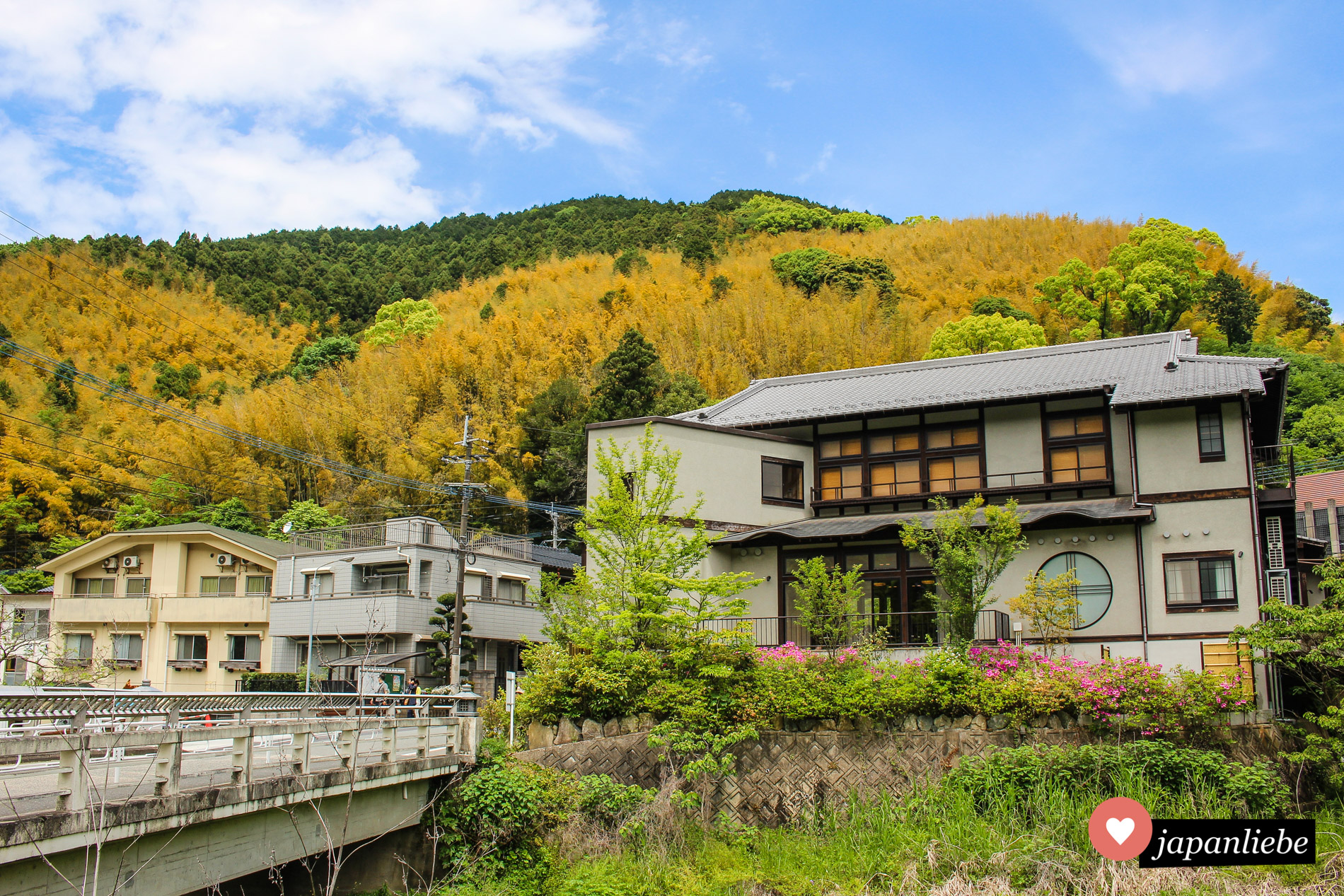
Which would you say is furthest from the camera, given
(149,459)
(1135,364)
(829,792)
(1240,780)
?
(149,459)

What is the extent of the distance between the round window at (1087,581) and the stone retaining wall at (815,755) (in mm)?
3973

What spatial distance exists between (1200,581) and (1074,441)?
3.72 m

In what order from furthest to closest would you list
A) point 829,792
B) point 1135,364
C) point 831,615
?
1. point 1135,364
2. point 831,615
3. point 829,792

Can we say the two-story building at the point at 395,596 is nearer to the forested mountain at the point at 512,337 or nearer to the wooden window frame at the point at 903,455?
the forested mountain at the point at 512,337

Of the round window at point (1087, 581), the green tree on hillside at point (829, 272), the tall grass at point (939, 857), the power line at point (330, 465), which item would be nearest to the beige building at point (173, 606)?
the power line at point (330, 465)

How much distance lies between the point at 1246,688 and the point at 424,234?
78.6 metres

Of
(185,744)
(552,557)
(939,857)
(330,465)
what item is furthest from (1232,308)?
(185,744)

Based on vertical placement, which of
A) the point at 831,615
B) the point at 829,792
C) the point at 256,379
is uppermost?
the point at 256,379

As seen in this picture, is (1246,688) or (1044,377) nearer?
(1246,688)

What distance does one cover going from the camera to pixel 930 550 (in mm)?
18344

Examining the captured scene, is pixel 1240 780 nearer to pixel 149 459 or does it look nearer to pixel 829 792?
pixel 829 792

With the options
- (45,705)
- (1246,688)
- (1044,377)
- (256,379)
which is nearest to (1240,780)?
(1246,688)

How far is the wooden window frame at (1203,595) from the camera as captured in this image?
56.9 feet

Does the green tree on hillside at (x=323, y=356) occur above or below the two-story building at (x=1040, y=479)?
above
